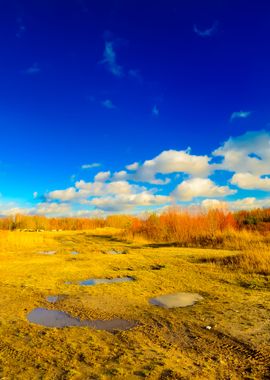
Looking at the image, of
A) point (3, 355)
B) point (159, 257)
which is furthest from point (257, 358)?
point (159, 257)

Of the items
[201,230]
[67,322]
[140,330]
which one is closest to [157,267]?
[67,322]

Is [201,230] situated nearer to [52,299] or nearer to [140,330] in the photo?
[52,299]

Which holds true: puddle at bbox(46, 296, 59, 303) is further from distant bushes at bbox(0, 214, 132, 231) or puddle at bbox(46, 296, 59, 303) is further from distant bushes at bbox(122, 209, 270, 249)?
distant bushes at bbox(0, 214, 132, 231)

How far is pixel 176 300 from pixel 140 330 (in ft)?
5.58

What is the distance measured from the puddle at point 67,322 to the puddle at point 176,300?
1041 mm

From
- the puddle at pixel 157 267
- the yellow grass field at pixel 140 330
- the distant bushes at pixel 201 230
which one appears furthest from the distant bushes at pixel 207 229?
the yellow grass field at pixel 140 330

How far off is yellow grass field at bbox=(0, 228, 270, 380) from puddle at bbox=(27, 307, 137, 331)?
4.8 inches

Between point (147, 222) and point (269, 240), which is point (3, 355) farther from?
point (147, 222)

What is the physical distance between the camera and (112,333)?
13.3ft

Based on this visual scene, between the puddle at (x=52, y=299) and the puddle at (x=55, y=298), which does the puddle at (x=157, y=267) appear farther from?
the puddle at (x=52, y=299)

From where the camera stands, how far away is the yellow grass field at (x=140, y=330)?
304 centimetres

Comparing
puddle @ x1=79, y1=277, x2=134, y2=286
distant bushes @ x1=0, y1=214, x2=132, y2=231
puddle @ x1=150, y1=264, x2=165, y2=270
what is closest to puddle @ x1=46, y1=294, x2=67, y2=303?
puddle @ x1=79, y1=277, x2=134, y2=286

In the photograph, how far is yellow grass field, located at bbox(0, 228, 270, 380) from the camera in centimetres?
304

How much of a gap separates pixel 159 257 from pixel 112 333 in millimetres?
6894
